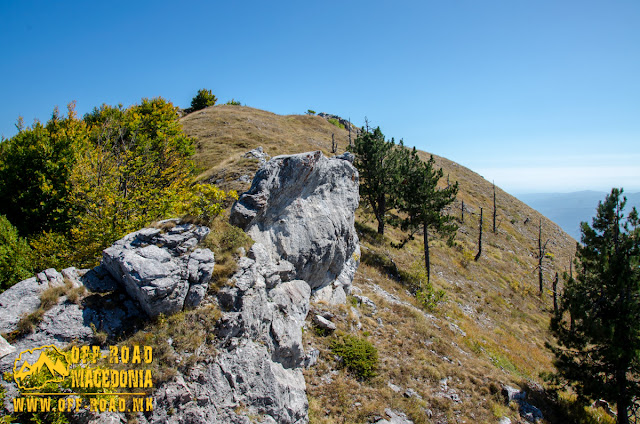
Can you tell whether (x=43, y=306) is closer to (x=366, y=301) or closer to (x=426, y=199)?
(x=366, y=301)

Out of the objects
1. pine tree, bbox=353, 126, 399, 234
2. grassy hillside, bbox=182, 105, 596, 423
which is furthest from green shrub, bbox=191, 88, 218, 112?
pine tree, bbox=353, 126, 399, 234

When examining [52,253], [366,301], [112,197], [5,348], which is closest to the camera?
[5,348]

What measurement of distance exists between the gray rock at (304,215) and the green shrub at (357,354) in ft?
12.8

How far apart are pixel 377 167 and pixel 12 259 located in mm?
29109

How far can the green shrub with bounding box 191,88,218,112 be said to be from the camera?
278 ft

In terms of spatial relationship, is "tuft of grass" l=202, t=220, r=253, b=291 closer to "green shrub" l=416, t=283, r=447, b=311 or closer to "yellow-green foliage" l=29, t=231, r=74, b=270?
"yellow-green foliage" l=29, t=231, r=74, b=270

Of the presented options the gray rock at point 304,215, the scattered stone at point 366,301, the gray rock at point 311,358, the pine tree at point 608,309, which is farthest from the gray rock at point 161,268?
the pine tree at point 608,309

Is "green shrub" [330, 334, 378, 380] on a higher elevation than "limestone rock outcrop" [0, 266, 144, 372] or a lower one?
lower

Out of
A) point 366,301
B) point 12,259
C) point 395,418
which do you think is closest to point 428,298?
point 366,301

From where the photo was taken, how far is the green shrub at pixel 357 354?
13773mm

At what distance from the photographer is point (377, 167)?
3203 centimetres

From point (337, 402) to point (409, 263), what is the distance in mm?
22631

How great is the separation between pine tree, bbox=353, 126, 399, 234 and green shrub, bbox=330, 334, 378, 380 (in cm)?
1843

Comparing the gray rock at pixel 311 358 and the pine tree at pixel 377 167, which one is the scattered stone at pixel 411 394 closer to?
the gray rock at pixel 311 358
